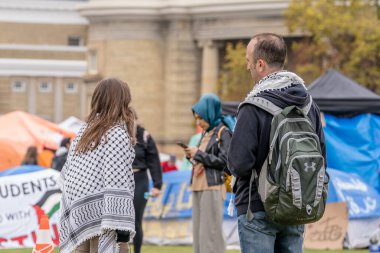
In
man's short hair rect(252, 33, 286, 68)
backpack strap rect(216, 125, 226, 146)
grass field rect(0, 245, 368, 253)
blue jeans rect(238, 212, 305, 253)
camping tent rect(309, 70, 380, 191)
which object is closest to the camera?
blue jeans rect(238, 212, 305, 253)

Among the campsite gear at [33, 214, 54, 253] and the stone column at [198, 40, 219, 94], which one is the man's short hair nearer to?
the campsite gear at [33, 214, 54, 253]

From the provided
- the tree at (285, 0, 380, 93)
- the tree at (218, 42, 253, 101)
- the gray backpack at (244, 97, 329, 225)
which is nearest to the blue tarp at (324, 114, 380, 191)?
the gray backpack at (244, 97, 329, 225)

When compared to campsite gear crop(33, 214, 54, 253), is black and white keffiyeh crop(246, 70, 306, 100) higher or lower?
higher

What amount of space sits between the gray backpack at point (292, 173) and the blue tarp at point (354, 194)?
11.6 meters

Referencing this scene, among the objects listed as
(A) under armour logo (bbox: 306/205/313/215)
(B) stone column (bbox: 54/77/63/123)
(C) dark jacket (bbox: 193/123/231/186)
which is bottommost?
(B) stone column (bbox: 54/77/63/123)

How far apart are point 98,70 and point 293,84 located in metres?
46.9

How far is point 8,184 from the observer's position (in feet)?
62.4

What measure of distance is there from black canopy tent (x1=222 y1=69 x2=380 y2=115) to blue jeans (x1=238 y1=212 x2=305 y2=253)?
12446mm

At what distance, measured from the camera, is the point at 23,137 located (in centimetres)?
3225

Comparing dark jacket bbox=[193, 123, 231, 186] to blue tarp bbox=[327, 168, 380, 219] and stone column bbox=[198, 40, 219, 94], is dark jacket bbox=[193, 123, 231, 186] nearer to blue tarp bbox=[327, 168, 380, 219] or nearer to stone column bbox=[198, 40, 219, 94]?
blue tarp bbox=[327, 168, 380, 219]

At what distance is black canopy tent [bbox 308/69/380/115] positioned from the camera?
20.8 m

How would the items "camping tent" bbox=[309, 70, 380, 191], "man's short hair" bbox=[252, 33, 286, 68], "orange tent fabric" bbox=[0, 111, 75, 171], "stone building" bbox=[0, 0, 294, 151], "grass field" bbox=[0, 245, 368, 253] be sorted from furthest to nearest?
"stone building" bbox=[0, 0, 294, 151] → "orange tent fabric" bbox=[0, 111, 75, 171] → "camping tent" bbox=[309, 70, 380, 191] → "grass field" bbox=[0, 245, 368, 253] → "man's short hair" bbox=[252, 33, 286, 68]

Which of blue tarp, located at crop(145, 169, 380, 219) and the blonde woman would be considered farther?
blue tarp, located at crop(145, 169, 380, 219)

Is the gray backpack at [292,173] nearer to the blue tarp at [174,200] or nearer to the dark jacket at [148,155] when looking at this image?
the dark jacket at [148,155]
